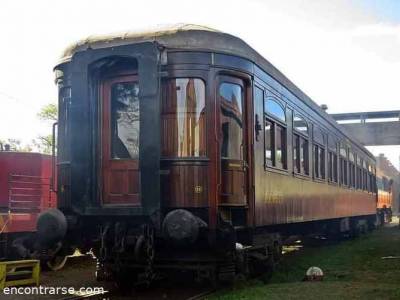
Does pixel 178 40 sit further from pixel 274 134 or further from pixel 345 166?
pixel 345 166

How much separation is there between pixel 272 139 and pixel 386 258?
538cm

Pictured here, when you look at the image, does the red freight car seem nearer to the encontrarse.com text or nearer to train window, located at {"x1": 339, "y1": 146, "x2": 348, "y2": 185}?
the encontrarse.com text

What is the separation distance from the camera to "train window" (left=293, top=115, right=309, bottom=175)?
10.6 m

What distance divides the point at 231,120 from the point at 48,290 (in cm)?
396

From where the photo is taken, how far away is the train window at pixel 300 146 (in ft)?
34.7

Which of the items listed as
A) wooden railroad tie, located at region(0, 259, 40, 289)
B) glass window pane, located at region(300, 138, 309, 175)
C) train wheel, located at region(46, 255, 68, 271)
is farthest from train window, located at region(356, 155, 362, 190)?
wooden railroad tie, located at region(0, 259, 40, 289)

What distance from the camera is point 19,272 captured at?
29.8 ft

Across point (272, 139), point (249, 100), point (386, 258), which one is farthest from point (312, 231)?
point (249, 100)

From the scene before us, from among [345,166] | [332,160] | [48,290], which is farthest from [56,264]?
[345,166]

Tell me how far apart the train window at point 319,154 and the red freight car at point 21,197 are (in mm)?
5734

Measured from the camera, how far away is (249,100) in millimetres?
8047

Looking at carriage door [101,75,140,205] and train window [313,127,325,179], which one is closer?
carriage door [101,75,140,205]

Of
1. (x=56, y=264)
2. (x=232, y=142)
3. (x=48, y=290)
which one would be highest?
(x=232, y=142)

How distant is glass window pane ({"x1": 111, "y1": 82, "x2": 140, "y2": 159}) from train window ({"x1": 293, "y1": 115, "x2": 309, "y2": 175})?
12.8ft
